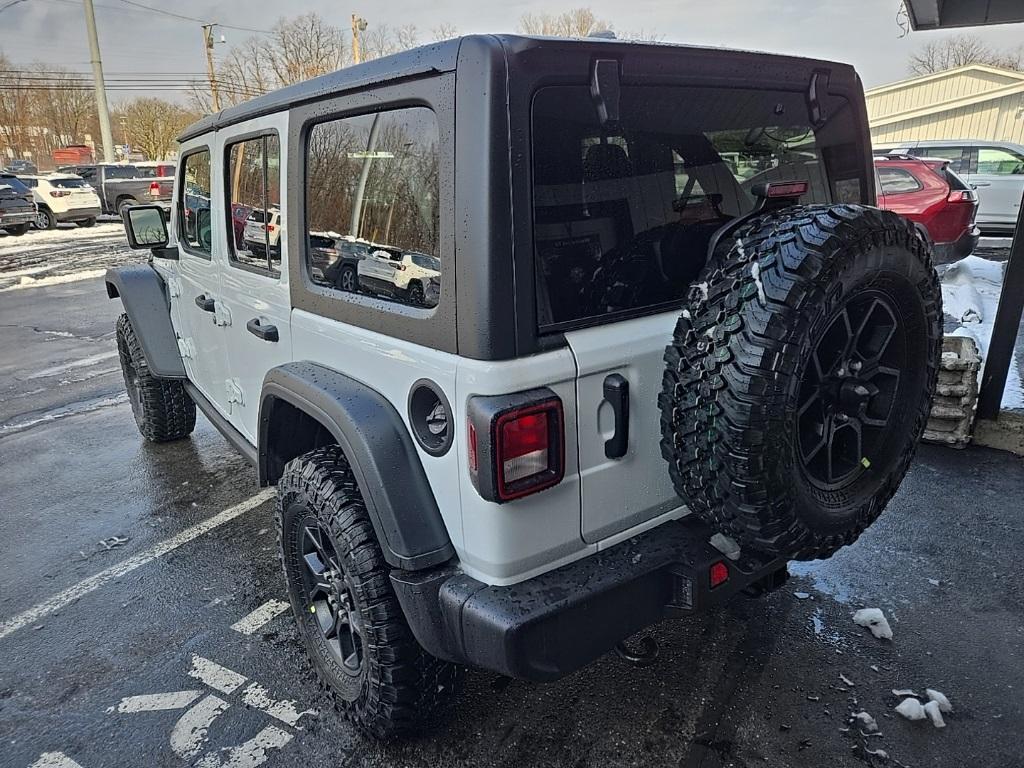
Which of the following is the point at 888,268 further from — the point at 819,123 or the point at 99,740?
the point at 99,740

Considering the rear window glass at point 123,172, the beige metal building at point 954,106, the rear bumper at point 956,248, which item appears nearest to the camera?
the rear bumper at point 956,248

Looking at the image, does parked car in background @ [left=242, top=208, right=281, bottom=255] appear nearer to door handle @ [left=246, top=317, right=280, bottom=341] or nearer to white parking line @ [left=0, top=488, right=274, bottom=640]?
door handle @ [left=246, top=317, right=280, bottom=341]

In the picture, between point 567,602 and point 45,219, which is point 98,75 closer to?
point 45,219

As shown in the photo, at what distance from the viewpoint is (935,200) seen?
9680 mm

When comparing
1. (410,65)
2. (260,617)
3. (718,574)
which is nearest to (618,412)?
(718,574)

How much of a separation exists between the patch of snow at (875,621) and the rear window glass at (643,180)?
1710 millimetres

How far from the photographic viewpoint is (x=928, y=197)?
32.0 ft

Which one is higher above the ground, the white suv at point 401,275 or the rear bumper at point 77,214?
the white suv at point 401,275

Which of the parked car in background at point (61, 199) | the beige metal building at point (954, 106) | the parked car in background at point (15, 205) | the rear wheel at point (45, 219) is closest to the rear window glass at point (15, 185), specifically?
the parked car in background at point (15, 205)

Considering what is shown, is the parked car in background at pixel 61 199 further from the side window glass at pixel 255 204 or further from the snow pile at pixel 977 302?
the snow pile at pixel 977 302

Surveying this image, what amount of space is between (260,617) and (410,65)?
2.37m

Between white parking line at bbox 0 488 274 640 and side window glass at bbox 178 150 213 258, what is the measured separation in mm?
1463

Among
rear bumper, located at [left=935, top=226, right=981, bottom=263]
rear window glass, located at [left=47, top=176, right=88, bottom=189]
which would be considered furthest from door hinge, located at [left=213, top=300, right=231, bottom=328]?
rear window glass, located at [left=47, top=176, right=88, bottom=189]

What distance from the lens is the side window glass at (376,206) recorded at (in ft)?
6.37
